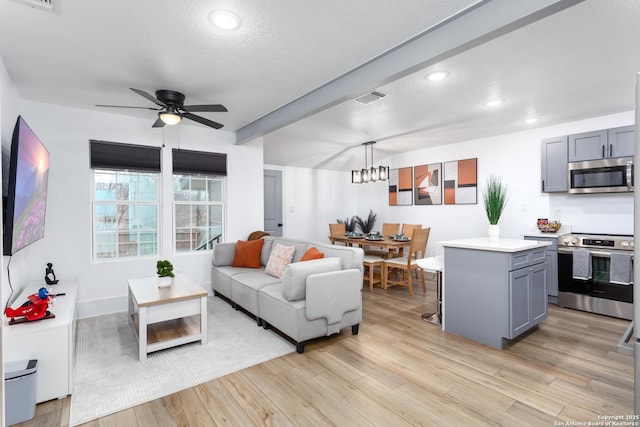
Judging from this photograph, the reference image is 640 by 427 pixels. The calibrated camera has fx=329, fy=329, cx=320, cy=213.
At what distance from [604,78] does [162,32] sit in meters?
3.74

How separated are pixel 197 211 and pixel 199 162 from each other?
71 centimetres

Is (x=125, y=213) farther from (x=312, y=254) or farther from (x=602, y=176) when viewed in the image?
(x=602, y=176)

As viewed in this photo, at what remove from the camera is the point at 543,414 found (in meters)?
2.04

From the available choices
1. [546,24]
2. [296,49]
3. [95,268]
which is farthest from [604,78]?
[95,268]

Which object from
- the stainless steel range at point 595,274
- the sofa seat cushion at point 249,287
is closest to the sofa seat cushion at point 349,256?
the sofa seat cushion at point 249,287

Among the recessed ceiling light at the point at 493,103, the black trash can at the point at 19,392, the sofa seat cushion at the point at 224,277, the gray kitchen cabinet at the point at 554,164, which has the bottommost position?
the black trash can at the point at 19,392

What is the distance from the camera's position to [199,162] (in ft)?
15.2

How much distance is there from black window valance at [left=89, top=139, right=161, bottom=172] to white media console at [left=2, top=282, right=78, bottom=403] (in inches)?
86.7

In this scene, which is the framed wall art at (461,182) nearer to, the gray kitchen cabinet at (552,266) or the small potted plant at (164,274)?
the gray kitchen cabinet at (552,266)

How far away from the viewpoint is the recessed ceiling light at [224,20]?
204 centimetres

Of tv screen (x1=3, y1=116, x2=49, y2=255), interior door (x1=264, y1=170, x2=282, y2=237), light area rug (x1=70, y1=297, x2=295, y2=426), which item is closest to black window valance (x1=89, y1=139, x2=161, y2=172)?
tv screen (x1=3, y1=116, x2=49, y2=255)

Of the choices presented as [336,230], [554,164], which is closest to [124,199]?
[336,230]

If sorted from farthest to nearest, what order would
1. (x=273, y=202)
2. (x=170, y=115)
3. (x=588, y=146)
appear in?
(x=273, y=202) < (x=588, y=146) < (x=170, y=115)

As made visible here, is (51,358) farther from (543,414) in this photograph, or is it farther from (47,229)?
(543,414)
